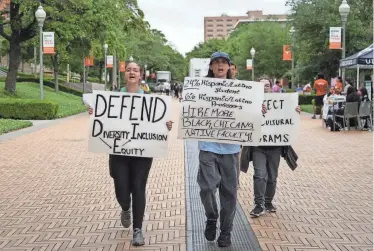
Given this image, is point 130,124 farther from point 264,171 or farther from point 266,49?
point 266,49

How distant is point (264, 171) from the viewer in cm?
641

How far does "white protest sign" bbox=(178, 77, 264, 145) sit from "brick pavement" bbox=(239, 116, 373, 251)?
3.63ft

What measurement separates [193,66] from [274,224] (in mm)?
32248

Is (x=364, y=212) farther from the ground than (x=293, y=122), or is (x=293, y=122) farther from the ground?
(x=293, y=122)

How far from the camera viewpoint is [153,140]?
5.44 meters

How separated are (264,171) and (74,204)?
8.34 ft

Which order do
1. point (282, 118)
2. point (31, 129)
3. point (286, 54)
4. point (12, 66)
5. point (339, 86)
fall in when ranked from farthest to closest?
point (286, 54)
point (12, 66)
point (339, 86)
point (31, 129)
point (282, 118)

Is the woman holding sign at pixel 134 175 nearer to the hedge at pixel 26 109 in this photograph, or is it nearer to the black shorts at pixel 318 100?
the black shorts at pixel 318 100

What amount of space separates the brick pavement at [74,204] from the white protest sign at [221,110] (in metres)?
1.11

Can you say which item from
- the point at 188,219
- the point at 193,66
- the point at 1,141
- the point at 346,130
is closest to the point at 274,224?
the point at 188,219

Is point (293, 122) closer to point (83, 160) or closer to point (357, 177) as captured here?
point (357, 177)

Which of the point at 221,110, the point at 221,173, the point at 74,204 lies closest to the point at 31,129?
the point at 74,204

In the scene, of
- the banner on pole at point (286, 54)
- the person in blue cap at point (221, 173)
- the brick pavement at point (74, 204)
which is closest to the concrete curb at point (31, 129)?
the brick pavement at point (74, 204)

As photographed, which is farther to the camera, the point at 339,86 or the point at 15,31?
the point at 15,31
